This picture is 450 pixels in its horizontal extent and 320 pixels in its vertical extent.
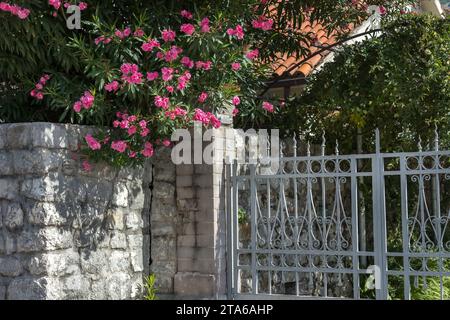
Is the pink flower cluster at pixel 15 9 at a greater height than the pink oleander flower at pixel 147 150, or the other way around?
the pink flower cluster at pixel 15 9

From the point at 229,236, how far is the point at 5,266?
7.06 feet

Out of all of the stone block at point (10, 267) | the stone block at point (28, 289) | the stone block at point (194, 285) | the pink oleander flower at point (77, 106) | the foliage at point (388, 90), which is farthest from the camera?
the foliage at point (388, 90)

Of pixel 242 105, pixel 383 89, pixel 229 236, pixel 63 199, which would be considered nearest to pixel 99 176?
pixel 63 199

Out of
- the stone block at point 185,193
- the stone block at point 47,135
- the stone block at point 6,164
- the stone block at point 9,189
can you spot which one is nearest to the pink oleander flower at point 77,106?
the stone block at point 47,135

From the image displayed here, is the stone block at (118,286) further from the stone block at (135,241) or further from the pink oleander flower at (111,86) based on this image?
the pink oleander flower at (111,86)

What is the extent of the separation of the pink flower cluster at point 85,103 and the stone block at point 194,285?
6.35 ft

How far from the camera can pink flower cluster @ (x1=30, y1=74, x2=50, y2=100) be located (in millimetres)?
6242

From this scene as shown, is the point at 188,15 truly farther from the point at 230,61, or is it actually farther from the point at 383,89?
the point at 383,89

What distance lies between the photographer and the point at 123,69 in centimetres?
612

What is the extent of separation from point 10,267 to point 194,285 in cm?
179

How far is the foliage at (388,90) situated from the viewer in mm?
7621

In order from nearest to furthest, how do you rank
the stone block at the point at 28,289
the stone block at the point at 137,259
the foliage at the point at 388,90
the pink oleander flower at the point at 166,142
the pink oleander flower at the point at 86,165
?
the stone block at the point at 28,289 < the pink oleander flower at the point at 86,165 < the pink oleander flower at the point at 166,142 < the stone block at the point at 137,259 < the foliage at the point at 388,90

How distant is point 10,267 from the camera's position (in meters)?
5.91

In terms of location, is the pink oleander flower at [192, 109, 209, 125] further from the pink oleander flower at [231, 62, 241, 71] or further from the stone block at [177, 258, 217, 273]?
the stone block at [177, 258, 217, 273]
